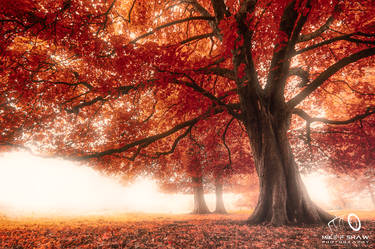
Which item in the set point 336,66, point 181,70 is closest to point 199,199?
point 181,70

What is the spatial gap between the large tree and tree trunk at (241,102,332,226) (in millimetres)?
32

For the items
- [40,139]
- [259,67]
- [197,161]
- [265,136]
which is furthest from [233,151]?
[40,139]

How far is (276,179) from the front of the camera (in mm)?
6094

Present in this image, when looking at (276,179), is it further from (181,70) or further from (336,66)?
(181,70)

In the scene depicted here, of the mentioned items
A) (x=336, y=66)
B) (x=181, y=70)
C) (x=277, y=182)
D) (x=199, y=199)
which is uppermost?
(x=181, y=70)

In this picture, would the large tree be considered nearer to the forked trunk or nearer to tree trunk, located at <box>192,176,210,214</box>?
the forked trunk

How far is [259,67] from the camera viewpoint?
394 inches

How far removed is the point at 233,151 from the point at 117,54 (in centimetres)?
1078

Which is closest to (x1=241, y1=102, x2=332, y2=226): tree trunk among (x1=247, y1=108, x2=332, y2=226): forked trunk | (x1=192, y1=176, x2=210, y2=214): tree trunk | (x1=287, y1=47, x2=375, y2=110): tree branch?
(x1=247, y1=108, x2=332, y2=226): forked trunk

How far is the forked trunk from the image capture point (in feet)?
19.2

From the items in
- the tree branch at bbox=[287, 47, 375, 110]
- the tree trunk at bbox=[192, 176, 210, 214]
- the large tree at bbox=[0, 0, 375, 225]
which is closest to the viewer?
the tree branch at bbox=[287, 47, 375, 110]

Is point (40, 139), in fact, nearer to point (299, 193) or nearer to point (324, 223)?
point (299, 193)

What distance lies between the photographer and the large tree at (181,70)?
5.66 metres

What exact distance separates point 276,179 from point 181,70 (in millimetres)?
4799
